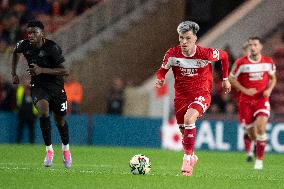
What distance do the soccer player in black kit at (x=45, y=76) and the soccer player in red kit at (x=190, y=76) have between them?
6.08ft

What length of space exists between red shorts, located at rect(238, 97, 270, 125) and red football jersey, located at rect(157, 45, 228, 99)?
→ 3987 mm

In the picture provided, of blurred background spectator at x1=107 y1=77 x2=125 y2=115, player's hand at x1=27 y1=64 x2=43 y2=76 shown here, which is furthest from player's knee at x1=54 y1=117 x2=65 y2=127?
blurred background spectator at x1=107 y1=77 x2=125 y2=115

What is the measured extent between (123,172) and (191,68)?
186cm

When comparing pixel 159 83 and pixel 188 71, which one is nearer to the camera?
pixel 159 83

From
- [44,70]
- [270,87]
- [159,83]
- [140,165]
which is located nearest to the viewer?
[140,165]

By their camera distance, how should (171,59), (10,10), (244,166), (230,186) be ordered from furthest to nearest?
(10,10)
(244,166)
(171,59)
(230,186)

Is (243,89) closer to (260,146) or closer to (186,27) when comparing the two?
(260,146)

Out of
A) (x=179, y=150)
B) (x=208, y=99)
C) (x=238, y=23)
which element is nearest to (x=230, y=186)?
(x=208, y=99)

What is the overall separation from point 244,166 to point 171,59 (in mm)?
4724

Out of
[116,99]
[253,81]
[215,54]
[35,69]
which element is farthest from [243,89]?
[116,99]

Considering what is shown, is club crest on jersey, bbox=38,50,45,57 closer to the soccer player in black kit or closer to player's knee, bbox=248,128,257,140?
the soccer player in black kit

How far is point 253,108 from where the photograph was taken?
19.6 m

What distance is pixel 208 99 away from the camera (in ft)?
50.4

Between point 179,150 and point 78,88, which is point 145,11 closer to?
point 78,88
